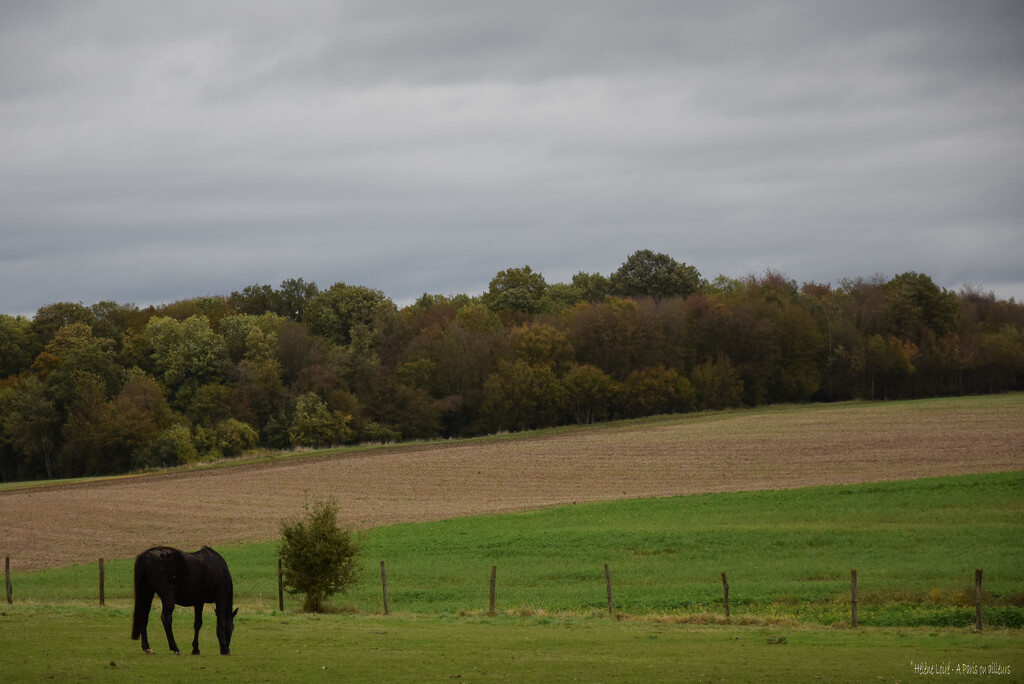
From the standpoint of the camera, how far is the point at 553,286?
12850cm

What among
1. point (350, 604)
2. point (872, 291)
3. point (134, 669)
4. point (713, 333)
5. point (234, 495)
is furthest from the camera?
point (872, 291)

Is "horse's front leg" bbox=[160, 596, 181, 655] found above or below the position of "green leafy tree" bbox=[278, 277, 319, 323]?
below

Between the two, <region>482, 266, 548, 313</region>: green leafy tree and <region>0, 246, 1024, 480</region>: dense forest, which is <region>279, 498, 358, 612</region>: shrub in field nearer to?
<region>0, 246, 1024, 480</region>: dense forest

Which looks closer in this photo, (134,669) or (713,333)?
(134,669)

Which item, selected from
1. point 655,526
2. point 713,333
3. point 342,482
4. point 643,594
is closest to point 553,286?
point 713,333

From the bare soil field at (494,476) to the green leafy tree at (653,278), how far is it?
4135 centimetres

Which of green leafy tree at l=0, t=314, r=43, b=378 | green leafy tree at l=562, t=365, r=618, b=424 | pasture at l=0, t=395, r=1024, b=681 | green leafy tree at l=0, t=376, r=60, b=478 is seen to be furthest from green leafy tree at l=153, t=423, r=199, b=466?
green leafy tree at l=562, t=365, r=618, b=424

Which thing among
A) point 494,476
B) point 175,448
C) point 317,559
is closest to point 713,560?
point 317,559

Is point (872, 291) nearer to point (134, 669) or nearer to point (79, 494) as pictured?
point (79, 494)

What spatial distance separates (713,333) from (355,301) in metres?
42.6

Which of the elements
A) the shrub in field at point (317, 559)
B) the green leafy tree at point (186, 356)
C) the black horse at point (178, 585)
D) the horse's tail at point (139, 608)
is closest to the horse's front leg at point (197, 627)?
the black horse at point (178, 585)

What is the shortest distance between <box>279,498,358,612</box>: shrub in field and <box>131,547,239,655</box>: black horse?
10.1 meters

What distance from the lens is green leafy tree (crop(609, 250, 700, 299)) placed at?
398ft

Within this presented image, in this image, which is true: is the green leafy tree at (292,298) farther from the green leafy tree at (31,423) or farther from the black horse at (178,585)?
the black horse at (178,585)
